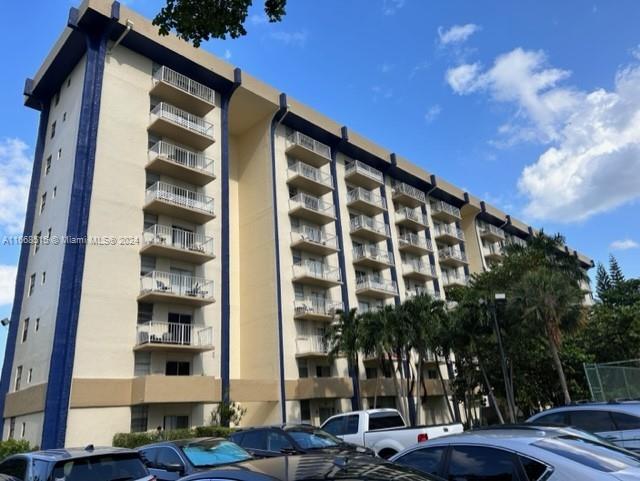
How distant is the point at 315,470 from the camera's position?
333 cm

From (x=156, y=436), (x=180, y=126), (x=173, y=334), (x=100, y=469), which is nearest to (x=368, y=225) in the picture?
(x=180, y=126)

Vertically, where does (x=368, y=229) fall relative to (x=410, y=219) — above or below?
below

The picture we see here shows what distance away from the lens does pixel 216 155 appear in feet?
98.8

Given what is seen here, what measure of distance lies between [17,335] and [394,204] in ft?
102

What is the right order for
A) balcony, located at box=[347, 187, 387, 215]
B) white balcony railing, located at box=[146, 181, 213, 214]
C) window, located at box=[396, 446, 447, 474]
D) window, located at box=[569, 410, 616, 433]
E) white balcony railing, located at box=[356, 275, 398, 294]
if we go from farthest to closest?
balcony, located at box=[347, 187, 387, 215], white balcony railing, located at box=[356, 275, 398, 294], white balcony railing, located at box=[146, 181, 213, 214], window, located at box=[569, 410, 616, 433], window, located at box=[396, 446, 447, 474]

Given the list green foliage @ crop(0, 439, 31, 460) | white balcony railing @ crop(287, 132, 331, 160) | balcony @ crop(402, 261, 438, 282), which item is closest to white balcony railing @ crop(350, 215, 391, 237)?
balcony @ crop(402, 261, 438, 282)

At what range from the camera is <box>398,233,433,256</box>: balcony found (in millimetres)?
42594

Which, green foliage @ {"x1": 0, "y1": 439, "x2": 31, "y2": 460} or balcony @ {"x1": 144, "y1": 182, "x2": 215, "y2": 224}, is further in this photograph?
balcony @ {"x1": 144, "y1": 182, "x2": 215, "y2": 224}

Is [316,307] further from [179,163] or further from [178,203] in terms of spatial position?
[179,163]

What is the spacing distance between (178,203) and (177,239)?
2031 millimetres

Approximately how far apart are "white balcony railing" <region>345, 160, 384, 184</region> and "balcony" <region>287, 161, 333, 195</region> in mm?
3157

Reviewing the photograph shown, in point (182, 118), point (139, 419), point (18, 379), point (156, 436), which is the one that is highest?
point (182, 118)

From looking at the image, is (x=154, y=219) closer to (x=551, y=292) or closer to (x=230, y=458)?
(x=230, y=458)

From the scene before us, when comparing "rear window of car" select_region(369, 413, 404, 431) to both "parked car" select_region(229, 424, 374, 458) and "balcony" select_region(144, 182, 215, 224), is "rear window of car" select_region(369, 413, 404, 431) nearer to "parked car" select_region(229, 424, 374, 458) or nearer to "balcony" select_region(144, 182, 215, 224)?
"parked car" select_region(229, 424, 374, 458)
